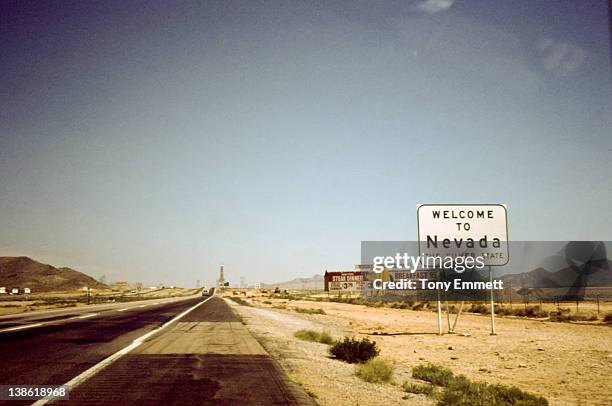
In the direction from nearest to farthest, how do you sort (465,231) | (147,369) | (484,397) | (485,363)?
(484,397) → (147,369) → (485,363) → (465,231)

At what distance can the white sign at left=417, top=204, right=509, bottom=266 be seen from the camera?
64.1 feet

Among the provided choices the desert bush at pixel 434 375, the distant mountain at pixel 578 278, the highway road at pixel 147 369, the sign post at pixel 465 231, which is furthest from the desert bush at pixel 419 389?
the distant mountain at pixel 578 278

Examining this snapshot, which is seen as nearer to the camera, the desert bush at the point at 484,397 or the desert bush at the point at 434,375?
the desert bush at the point at 484,397

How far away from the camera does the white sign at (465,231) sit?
19531mm

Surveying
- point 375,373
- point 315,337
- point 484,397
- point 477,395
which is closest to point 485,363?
point 375,373

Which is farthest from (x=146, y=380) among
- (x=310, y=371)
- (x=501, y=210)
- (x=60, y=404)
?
(x=501, y=210)

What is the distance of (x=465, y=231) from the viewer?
19750 millimetres

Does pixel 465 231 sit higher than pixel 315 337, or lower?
higher

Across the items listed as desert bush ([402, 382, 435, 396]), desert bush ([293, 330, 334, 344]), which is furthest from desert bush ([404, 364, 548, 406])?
desert bush ([293, 330, 334, 344])

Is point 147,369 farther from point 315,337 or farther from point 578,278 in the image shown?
point 578,278

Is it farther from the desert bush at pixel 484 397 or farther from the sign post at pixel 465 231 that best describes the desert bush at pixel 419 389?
the sign post at pixel 465 231

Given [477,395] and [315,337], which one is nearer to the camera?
[477,395]

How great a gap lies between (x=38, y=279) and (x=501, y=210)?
736 feet

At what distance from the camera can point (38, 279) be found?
193 meters
